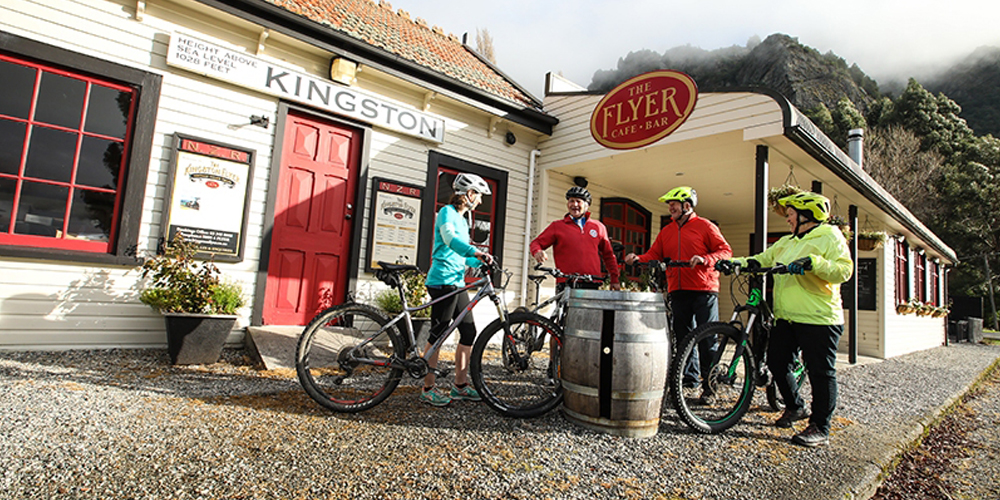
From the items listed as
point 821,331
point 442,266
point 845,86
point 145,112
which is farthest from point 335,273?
point 845,86

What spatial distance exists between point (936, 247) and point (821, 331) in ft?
39.8

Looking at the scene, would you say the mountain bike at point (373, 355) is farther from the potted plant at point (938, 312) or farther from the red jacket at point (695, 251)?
the potted plant at point (938, 312)

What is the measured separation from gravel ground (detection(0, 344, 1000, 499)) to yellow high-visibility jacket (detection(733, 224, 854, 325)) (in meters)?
0.77

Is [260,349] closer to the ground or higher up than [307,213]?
closer to the ground

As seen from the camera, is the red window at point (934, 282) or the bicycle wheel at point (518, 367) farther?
the red window at point (934, 282)

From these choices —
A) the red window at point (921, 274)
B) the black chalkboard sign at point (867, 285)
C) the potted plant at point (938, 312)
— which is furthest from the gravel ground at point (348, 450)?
the potted plant at point (938, 312)

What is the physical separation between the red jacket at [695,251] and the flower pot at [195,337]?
3645 millimetres

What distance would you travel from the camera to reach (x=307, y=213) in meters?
5.32

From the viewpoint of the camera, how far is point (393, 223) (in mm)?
5875

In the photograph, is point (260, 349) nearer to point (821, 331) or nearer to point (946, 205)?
point (821, 331)

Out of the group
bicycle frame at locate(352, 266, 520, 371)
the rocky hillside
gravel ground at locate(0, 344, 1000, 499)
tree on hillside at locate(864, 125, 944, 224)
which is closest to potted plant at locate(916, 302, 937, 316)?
gravel ground at locate(0, 344, 1000, 499)

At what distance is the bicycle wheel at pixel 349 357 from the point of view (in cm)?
276

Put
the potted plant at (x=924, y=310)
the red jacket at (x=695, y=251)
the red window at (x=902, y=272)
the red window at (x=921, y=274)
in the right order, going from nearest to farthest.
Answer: the red jacket at (x=695, y=251)
the red window at (x=902, y=272)
the potted plant at (x=924, y=310)
the red window at (x=921, y=274)

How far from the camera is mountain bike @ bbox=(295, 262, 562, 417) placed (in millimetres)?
2771
